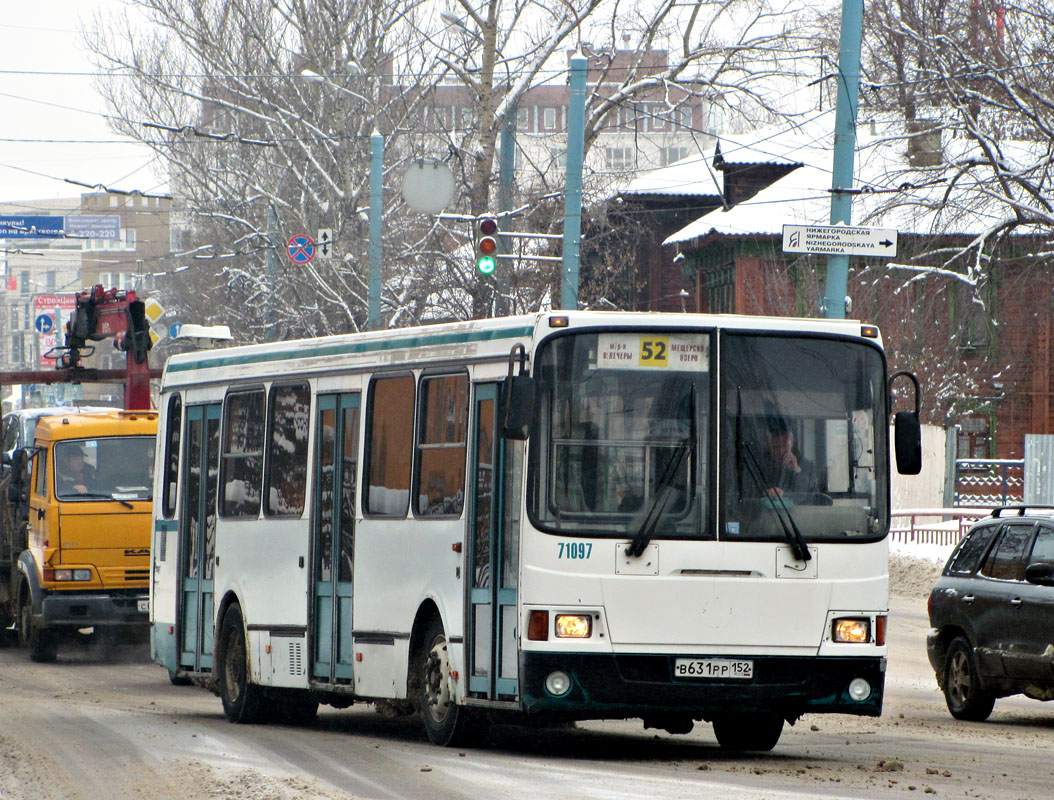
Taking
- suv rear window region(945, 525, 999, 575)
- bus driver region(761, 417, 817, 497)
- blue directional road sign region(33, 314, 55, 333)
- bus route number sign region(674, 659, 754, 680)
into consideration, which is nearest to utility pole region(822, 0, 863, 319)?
suv rear window region(945, 525, 999, 575)

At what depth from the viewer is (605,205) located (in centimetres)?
4494

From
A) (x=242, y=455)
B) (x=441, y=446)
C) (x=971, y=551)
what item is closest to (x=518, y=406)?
(x=441, y=446)

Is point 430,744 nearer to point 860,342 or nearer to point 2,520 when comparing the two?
point 860,342

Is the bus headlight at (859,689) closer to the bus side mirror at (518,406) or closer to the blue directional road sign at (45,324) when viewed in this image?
the bus side mirror at (518,406)

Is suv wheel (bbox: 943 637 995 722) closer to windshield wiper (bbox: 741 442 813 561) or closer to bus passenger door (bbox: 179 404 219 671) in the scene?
windshield wiper (bbox: 741 442 813 561)

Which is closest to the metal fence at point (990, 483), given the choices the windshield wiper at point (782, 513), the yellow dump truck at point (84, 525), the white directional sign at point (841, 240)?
the white directional sign at point (841, 240)

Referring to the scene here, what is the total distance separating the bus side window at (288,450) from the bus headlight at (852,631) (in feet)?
13.3

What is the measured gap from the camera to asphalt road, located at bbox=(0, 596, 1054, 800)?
9008mm

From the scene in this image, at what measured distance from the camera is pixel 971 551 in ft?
47.2

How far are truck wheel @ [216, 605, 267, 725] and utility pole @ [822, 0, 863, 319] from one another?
19.4 ft

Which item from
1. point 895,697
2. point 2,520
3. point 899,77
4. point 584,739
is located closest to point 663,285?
point 899,77

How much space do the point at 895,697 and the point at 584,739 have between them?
487cm

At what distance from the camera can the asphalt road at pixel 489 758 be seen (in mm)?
9008

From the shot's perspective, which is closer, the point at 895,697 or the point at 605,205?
the point at 895,697
